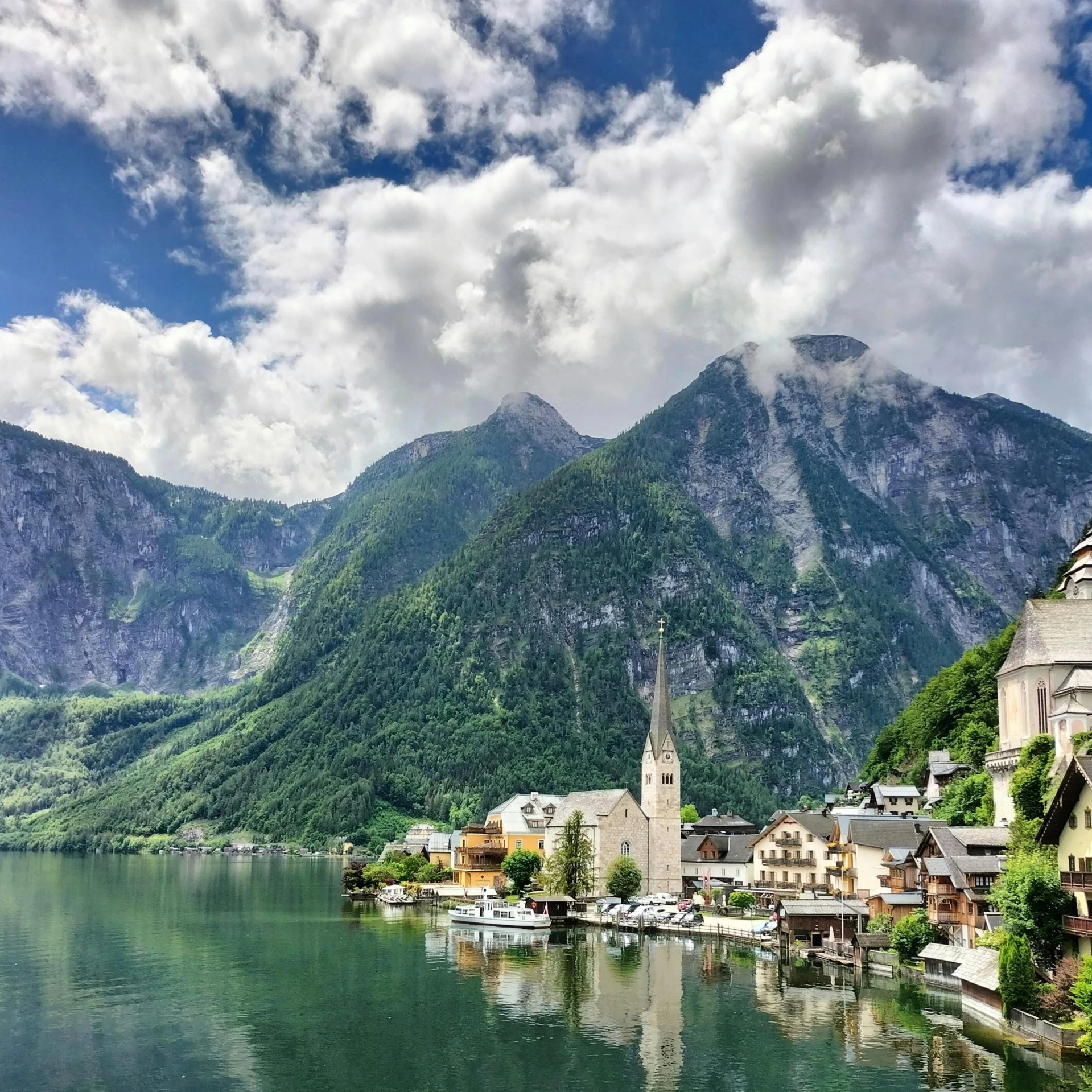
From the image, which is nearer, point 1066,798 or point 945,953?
point 1066,798

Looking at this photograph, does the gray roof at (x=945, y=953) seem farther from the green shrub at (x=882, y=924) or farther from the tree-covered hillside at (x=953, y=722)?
the tree-covered hillside at (x=953, y=722)

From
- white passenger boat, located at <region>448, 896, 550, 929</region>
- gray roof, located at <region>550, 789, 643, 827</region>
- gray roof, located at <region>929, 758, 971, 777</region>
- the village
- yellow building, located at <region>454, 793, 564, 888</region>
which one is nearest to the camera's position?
the village

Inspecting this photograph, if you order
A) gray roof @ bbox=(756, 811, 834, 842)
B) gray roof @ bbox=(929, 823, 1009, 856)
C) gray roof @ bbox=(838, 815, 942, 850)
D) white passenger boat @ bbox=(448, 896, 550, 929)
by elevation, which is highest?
gray roof @ bbox=(929, 823, 1009, 856)

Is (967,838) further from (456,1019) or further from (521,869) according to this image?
(521,869)

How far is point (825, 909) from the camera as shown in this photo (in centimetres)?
9456

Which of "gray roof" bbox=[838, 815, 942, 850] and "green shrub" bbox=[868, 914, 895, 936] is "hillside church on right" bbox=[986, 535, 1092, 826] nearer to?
"green shrub" bbox=[868, 914, 895, 936]

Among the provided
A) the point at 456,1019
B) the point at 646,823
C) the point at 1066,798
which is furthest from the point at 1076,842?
the point at 646,823

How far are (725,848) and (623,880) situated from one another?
25.1 m

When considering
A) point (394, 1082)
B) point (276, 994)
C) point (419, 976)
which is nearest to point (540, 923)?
point (419, 976)

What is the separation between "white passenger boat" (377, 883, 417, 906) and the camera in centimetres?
13838

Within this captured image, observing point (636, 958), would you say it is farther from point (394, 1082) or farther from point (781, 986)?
point (394, 1082)

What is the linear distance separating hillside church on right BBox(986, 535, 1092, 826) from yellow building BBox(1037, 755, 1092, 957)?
20.4 m

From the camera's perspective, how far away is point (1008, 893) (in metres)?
57.1

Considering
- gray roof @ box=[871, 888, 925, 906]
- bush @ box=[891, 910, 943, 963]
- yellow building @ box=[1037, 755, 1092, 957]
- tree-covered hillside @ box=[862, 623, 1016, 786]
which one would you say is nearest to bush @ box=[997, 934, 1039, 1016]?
yellow building @ box=[1037, 755, 1092, 957]
